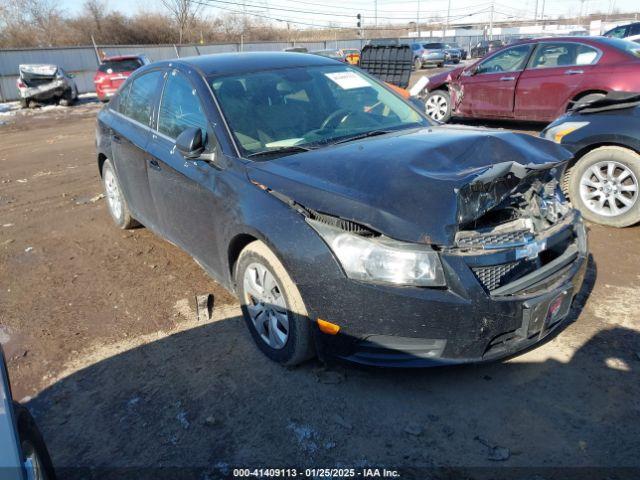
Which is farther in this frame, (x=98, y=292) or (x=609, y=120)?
(x=609, y=120)

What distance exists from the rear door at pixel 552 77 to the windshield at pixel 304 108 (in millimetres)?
5205

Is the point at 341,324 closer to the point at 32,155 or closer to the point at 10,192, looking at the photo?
the point at 10,192

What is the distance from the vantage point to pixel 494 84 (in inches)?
353

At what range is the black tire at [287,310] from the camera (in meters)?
2.70

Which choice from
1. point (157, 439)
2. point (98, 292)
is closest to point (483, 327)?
point (157, 439)

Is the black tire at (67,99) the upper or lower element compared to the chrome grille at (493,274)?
lower

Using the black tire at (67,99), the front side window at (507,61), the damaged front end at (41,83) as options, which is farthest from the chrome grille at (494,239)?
the black tire at (67,99)

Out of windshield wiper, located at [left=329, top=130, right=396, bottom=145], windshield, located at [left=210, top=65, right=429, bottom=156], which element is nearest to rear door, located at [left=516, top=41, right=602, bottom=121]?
windshield, located at [left=210, top=65, right=429, bottom=156]

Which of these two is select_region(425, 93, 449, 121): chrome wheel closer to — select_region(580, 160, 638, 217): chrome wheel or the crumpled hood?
select_region(580, 160, 638, 217): chrome wheel

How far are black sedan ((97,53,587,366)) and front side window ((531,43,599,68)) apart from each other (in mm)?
5649

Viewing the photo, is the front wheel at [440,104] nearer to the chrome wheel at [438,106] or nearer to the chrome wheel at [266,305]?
the chrome wheel at [438,106]

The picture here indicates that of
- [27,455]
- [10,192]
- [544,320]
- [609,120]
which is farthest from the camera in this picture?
[10,192]

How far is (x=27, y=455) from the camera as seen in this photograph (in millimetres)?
1774

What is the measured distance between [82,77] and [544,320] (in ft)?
88.0
